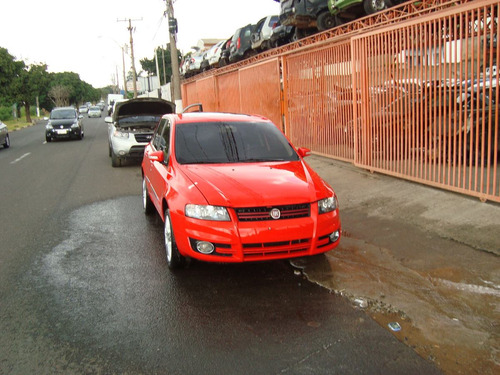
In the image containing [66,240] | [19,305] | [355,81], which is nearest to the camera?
[19,305]

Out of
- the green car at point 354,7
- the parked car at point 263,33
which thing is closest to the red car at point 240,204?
the green car at point 354,7

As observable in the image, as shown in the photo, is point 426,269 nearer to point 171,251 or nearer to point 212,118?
point 171,251

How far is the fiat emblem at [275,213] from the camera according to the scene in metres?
4.30

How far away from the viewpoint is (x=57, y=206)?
8.30 meters

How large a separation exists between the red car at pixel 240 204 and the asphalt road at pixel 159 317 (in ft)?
1.24

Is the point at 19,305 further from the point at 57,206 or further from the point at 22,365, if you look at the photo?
the point at 57,206

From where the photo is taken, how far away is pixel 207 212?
14.3ft

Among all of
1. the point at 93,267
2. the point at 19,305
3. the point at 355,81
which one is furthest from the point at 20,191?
the point at 355,81

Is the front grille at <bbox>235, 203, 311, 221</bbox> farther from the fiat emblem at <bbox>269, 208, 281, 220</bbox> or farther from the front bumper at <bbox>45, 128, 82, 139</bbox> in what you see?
the front bumper at <bbox>45, 128, 82, 139</bbox>

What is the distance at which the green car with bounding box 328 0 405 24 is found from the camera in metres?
11.6

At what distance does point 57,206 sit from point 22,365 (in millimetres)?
5481

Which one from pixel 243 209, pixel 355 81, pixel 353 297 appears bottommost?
pixel 353 297

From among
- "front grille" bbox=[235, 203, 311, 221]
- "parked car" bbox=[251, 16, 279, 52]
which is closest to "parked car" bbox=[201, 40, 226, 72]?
"parked car" bbox=[251, 16, 279, 52]

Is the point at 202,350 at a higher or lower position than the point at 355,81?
lower
